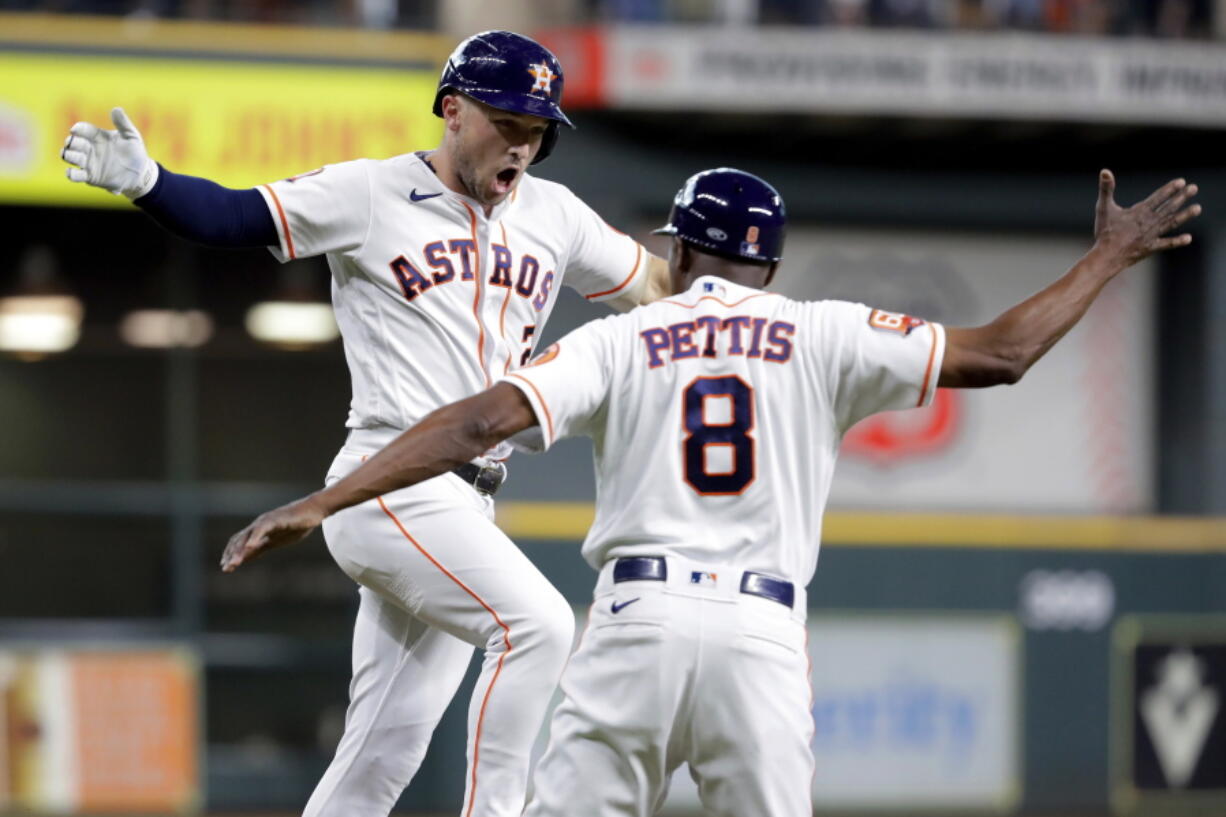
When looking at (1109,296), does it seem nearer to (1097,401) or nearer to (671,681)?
(1097,401)

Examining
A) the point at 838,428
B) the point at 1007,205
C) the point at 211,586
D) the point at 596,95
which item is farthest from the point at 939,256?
the point at 838,428

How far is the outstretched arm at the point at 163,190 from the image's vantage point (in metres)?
4.13

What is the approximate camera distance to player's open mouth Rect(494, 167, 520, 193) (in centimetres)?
450

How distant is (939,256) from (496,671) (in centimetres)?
909

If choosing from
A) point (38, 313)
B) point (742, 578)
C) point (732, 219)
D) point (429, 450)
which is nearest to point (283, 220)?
point (429, 450)

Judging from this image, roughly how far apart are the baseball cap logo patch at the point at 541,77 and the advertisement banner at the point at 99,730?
8070 millimetres

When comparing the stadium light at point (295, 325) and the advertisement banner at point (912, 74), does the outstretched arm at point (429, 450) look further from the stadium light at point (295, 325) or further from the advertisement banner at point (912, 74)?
the stadium light at point (295, 325)

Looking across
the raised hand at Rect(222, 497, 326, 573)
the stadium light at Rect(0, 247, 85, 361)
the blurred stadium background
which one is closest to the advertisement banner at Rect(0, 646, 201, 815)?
the blurred stadium background

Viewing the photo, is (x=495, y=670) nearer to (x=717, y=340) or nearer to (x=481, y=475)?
(x=481, y=475)

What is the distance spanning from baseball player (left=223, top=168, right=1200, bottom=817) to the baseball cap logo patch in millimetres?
675

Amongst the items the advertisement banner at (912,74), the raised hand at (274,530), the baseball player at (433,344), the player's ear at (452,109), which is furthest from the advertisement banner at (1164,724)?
the raised hand at (274,530)

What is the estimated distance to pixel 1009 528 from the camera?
1177 cm

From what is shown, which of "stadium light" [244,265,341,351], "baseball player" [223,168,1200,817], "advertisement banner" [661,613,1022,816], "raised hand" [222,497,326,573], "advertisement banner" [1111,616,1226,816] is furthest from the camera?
"stadium light" [244,265,341,351]

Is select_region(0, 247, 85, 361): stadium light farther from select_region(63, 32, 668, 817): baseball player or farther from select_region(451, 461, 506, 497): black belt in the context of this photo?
select_region(451, 461, 506, 497): black belt
